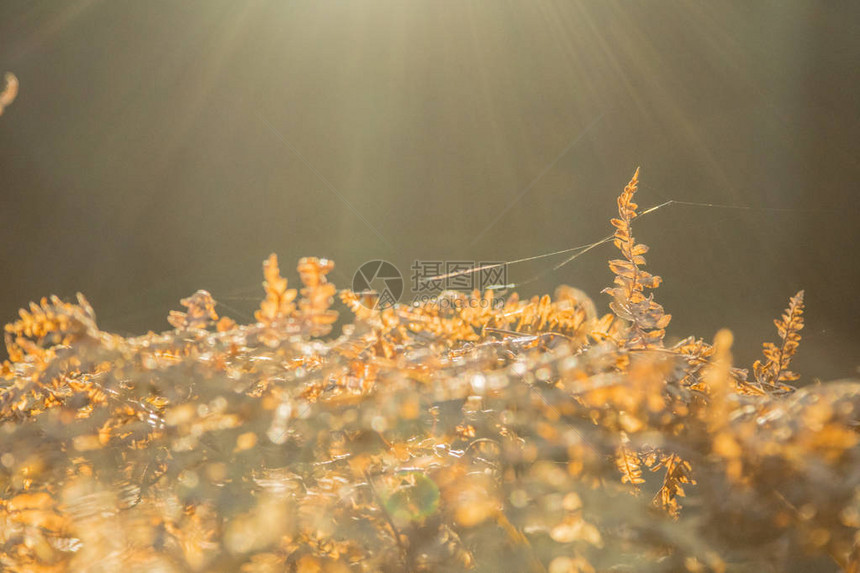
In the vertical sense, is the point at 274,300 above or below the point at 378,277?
above

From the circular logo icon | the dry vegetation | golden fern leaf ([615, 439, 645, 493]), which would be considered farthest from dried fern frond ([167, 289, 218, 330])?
the circular logo icon

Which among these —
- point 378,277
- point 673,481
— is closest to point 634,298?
point 673,481

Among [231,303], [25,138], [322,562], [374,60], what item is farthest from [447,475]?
[25,138]

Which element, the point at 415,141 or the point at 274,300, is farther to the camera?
the point at 415,141

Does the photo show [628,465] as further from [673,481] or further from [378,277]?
[378,277]

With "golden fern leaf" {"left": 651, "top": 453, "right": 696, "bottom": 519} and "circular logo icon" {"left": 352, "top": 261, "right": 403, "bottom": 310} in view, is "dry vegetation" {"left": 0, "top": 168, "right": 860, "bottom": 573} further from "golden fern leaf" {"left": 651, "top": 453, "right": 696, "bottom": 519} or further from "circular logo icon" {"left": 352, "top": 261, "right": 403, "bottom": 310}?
"circular logo icon" {"left": 352, "top": 261, "right": 403, "bottom": 310}

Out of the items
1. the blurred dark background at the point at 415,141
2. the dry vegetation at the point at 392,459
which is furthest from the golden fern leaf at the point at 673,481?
the blurred dark background at the point at 415,141
